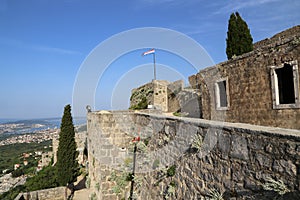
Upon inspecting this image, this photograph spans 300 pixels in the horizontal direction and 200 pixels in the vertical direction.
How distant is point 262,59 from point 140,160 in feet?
18.5

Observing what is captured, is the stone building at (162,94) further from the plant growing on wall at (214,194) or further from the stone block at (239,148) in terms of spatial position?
the stone block at (239,148)

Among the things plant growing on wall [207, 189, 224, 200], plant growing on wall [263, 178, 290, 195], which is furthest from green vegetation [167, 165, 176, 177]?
plant growing on wall [263, 178, 290, 195]

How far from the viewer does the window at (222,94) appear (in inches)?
395

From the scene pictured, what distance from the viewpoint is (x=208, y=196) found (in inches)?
117

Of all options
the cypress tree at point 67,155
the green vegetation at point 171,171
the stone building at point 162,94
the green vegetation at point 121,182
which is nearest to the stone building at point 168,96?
the stone building at point 162,94

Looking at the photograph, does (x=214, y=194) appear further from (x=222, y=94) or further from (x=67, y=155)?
(x=67, y=155)

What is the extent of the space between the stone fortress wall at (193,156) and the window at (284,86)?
4752 millimetres

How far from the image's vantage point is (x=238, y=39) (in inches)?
551

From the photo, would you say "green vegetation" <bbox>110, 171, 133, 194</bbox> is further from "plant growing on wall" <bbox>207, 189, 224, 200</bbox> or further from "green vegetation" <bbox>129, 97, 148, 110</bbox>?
"green vegetation" <bbox>129, 97, 148, 110</bbox>

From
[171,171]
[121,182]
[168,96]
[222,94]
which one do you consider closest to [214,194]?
[171,171]

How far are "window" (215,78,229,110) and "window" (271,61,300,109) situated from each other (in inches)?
98.0

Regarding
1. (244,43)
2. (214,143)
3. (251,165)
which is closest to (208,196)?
(214,143)

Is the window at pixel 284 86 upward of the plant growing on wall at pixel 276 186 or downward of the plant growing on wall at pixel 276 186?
upward

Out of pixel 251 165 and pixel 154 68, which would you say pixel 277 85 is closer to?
pixel 251 165
